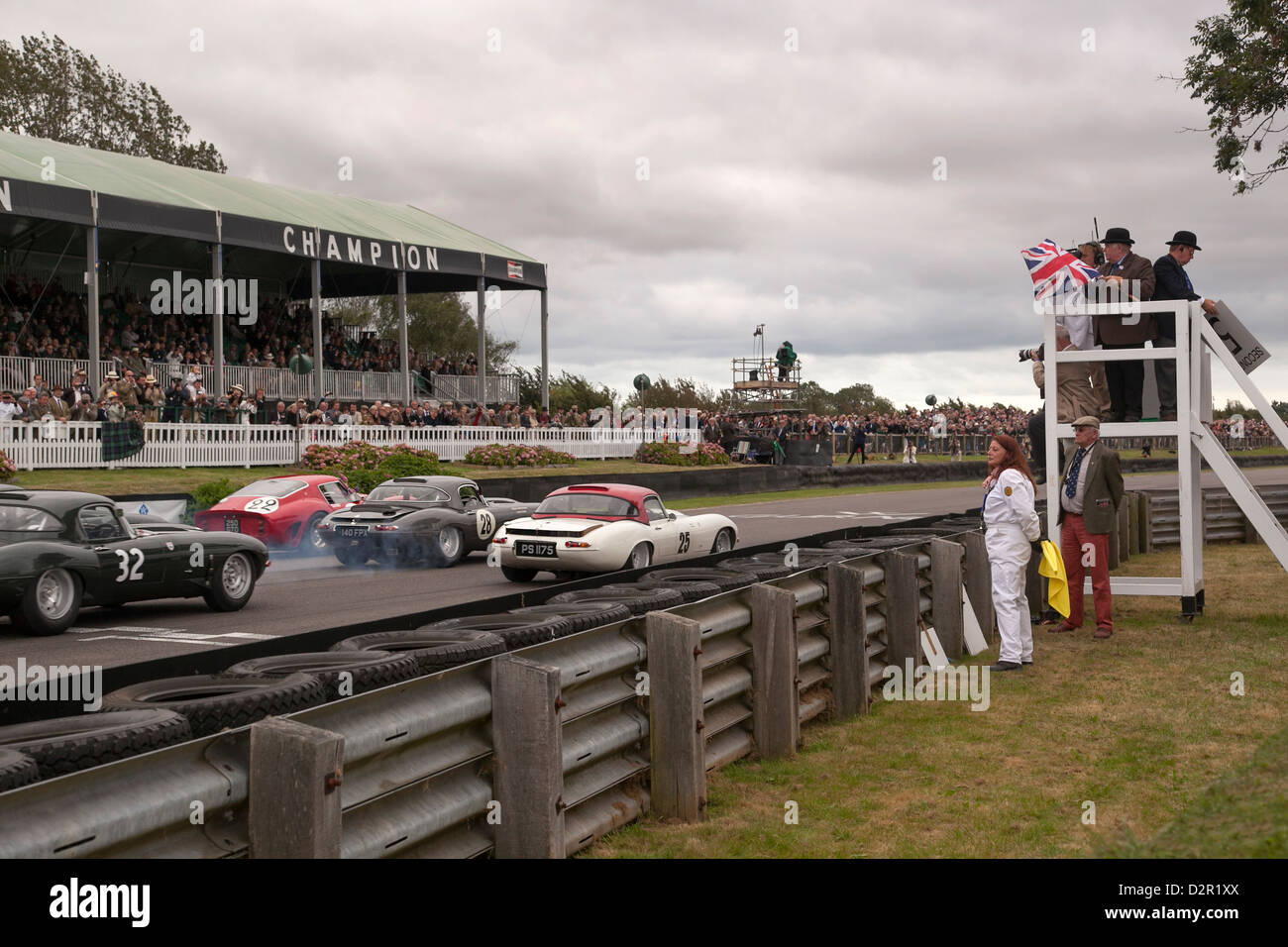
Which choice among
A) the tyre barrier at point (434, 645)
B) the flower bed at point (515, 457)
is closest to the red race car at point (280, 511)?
the tyre barrier at point (434, 645)

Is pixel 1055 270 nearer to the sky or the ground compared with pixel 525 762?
nearer to the sky

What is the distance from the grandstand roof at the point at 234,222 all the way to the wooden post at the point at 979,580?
83.2ft

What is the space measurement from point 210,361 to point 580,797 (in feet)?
117

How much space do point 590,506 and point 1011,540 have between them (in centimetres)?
720

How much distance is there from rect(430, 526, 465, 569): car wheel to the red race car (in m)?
2.02

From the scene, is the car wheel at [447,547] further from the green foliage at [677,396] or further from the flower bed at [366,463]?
the green foliage at [677,396]

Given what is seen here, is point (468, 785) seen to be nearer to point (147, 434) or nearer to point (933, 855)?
point (933, 855)

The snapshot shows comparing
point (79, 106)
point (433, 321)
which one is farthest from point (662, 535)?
point (433, 321)

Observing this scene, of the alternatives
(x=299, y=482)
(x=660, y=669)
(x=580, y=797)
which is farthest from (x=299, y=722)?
(x=299, y=482)

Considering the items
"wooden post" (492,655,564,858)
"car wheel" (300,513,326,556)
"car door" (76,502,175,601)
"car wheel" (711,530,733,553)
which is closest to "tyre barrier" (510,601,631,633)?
"wooden post" (492,655,564,858)

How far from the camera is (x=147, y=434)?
27.2m

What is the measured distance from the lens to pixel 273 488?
1922cm

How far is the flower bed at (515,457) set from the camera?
35.0 meters

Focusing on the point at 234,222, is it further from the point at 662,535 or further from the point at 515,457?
the point at 662,535
